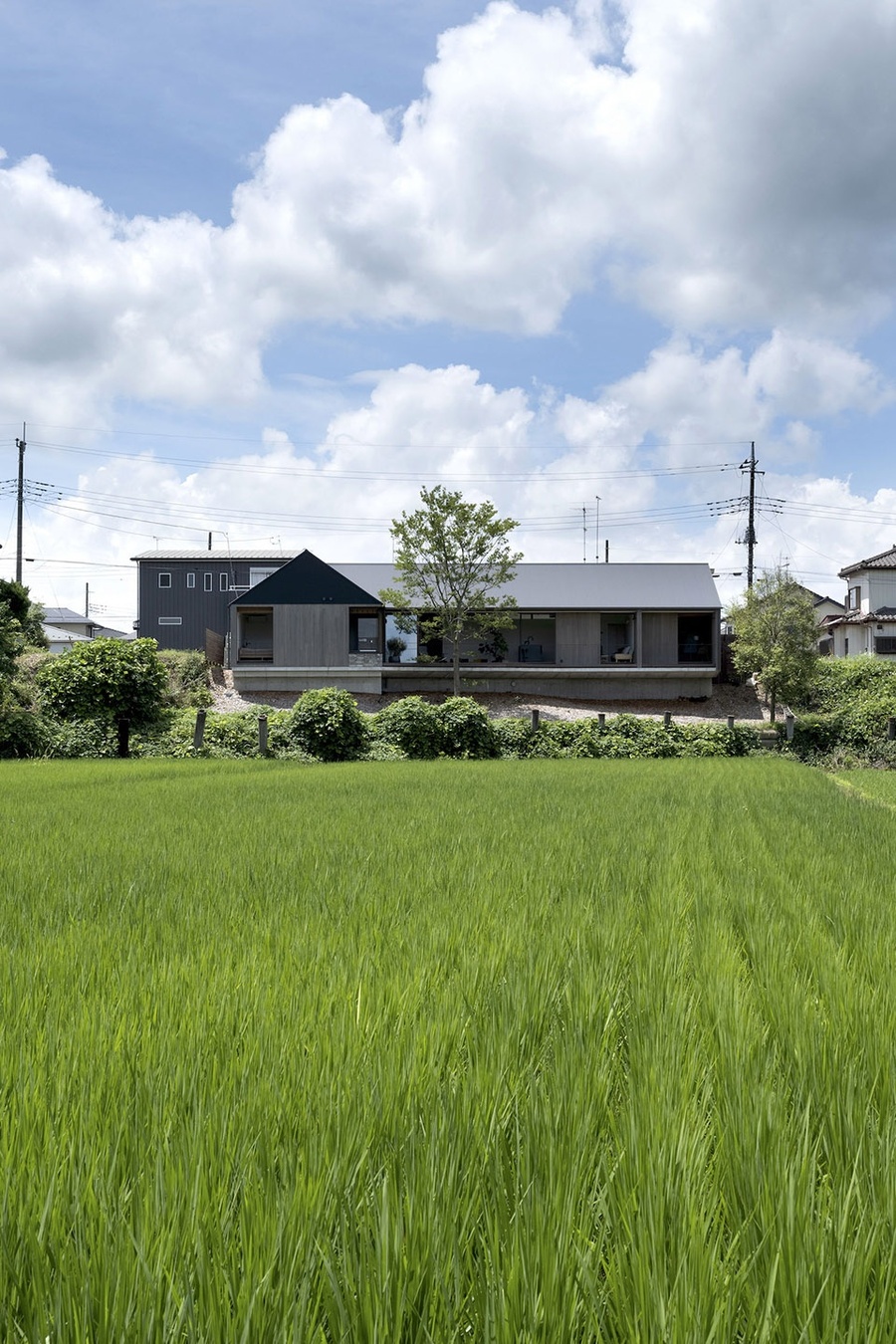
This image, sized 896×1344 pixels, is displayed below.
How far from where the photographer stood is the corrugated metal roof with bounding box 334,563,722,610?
32.8 meters

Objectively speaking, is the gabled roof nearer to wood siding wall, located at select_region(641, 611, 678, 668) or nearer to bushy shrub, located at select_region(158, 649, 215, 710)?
wood siding wall, located at select_region(641, 611, 678, 668)

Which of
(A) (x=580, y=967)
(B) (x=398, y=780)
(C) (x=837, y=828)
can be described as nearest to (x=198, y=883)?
(A) (x=580, y=967)

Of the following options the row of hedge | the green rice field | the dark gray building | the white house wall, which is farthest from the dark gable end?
the green rice field

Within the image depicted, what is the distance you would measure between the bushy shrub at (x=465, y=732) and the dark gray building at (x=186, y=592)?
914 inches

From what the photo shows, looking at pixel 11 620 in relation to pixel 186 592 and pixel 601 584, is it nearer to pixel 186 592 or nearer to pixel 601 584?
pixel 601 584

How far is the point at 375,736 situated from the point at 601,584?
15838 millimetres

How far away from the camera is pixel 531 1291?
1156mm

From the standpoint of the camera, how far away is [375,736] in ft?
71.2

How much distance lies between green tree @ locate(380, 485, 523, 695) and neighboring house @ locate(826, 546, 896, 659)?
18.9 m

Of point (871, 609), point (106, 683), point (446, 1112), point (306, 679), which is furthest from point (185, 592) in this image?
point (446, 1112)

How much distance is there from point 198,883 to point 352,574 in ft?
101

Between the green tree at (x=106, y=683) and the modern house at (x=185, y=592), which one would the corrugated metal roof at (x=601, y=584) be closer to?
the modern house at (x=185, y=592)

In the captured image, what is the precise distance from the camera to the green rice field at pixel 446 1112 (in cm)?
118

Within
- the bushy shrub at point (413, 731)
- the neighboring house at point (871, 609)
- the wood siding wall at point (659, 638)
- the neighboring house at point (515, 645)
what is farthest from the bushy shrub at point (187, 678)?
the neighboring house at point (871, 609)
